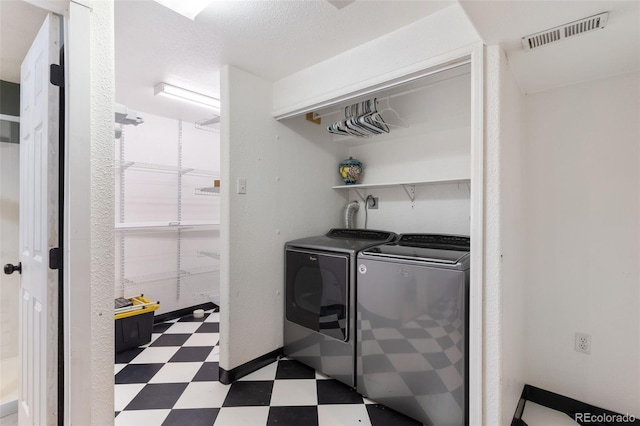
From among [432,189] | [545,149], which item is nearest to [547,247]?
[545,149]

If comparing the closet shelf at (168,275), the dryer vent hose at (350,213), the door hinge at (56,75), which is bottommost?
the closet shelf at (168,275)

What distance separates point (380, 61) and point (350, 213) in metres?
1.39

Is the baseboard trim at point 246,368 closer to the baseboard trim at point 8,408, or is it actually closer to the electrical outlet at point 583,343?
the baseboard trim at point 8,408

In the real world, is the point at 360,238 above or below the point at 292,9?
below

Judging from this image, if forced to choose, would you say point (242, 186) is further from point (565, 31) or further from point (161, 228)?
point (565, 31)

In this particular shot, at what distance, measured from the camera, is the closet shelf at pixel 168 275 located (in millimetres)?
2950

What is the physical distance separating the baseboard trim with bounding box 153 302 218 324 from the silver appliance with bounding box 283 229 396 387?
149cm

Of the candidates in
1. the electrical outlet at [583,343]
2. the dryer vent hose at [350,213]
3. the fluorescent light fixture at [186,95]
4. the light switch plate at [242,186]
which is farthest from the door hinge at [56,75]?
the electrical outlet at [583,343]

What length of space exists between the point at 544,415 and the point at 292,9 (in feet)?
8.80

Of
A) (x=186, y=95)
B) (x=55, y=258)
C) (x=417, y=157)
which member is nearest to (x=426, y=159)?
(x=417, y=157)

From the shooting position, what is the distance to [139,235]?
2996 millimetres

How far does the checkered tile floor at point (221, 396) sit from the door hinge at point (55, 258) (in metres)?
1.15

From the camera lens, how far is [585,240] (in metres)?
1.76

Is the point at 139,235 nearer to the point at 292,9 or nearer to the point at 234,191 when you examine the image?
the point at 234,191
